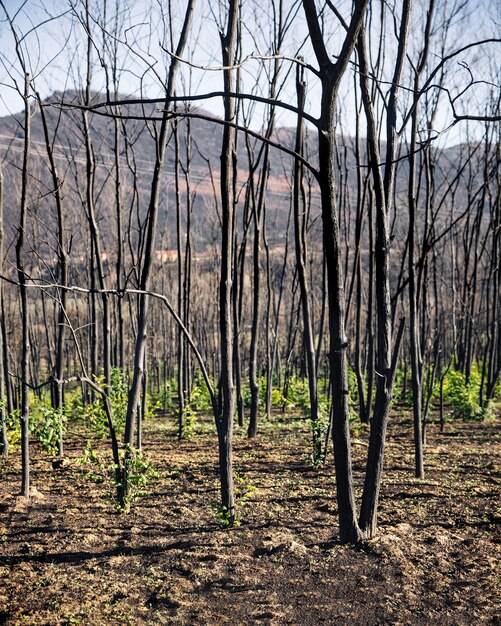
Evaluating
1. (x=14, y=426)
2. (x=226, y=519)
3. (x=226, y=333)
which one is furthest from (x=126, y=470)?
(x=14, y=426)

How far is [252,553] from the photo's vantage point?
149 inches

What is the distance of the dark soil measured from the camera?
10.2 feet

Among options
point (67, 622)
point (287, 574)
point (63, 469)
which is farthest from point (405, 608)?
point (63, 469)

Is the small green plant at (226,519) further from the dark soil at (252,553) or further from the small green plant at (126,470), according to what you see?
the small green plant at (126,470)

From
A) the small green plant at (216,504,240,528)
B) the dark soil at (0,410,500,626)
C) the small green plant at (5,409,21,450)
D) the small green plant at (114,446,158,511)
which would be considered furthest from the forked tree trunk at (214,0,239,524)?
the small green plant at (5,409,21,450)

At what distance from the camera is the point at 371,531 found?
3.89 m

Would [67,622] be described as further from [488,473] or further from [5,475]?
[488,473]

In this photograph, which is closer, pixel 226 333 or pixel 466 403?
pixel 226 333

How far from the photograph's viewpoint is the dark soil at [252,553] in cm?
310

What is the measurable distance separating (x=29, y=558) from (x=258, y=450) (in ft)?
11.7

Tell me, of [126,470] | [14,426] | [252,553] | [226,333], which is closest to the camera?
[252,553]

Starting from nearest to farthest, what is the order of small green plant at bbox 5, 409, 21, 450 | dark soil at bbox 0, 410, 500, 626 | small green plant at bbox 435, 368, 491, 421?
1. dark soil at bbox 0, 410, 500, 626
2. small green plant at bbox 5, 409, 21, 450
3. small green plant at bbox 435, 368, 491, 421

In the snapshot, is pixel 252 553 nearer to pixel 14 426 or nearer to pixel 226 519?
pixel 226 519

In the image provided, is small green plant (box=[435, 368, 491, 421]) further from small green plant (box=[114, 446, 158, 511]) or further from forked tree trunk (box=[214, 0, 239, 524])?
small green plant (box=[114, 446, 158, 511])
